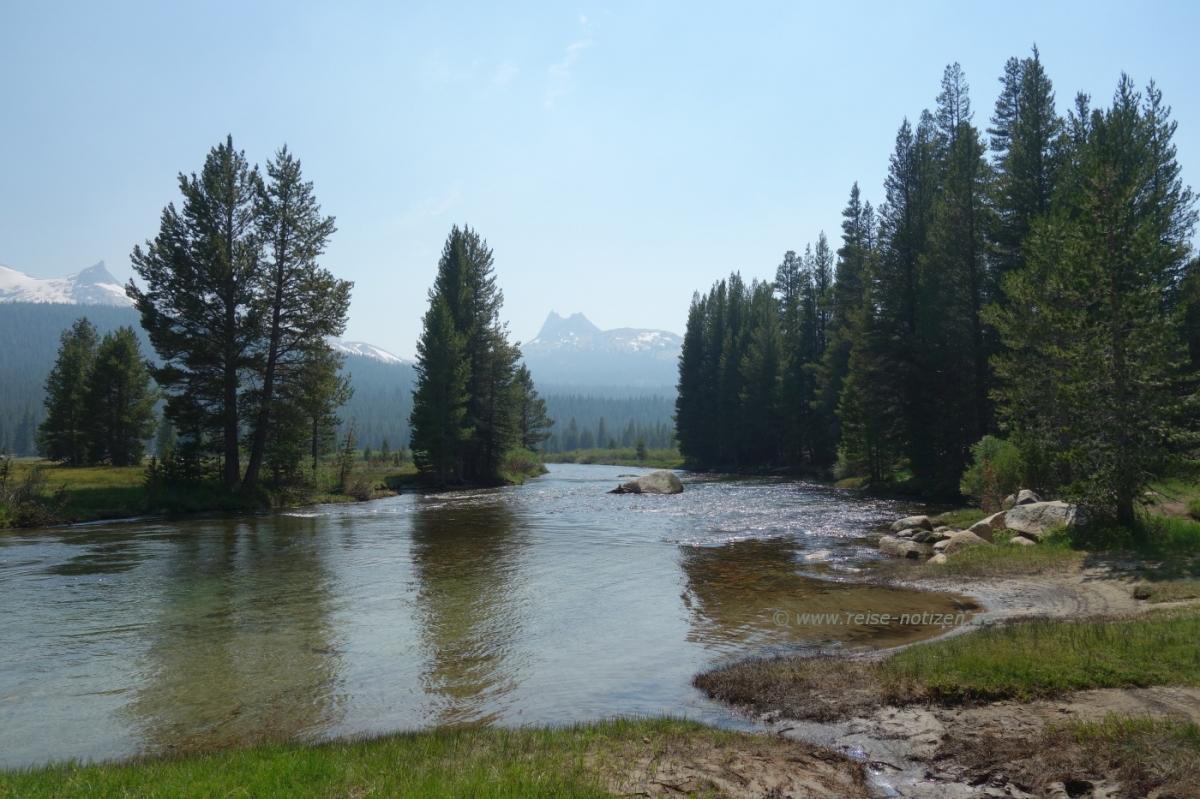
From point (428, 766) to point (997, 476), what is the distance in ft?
81.8

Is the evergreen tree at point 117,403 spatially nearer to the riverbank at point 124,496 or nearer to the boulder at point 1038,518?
the riverbank at point 124,496

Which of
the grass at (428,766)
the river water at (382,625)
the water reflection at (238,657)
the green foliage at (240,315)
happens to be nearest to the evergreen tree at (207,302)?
the green foliage at (240,315)

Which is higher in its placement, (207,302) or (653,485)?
(207,302)

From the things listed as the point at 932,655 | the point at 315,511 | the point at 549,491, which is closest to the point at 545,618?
the point at 932,655

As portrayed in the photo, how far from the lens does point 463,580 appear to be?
15.9 metres

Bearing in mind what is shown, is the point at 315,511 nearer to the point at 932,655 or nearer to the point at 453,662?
the point at 453,662

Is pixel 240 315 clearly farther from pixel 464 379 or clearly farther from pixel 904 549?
pixel 904 549

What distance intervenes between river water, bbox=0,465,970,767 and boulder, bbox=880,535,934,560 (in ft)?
2.55

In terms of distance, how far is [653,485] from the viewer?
41750mm

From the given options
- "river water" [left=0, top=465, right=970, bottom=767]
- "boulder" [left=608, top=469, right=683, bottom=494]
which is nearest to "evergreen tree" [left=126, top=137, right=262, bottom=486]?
"river water" [left=0, top=465, right=970, bottom=767]

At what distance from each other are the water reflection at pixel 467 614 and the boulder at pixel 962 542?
11962 mm

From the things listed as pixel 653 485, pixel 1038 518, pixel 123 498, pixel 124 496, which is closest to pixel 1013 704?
pixel 1038 518

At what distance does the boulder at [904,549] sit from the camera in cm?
1798

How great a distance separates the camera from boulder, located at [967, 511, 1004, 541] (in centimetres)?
1842
